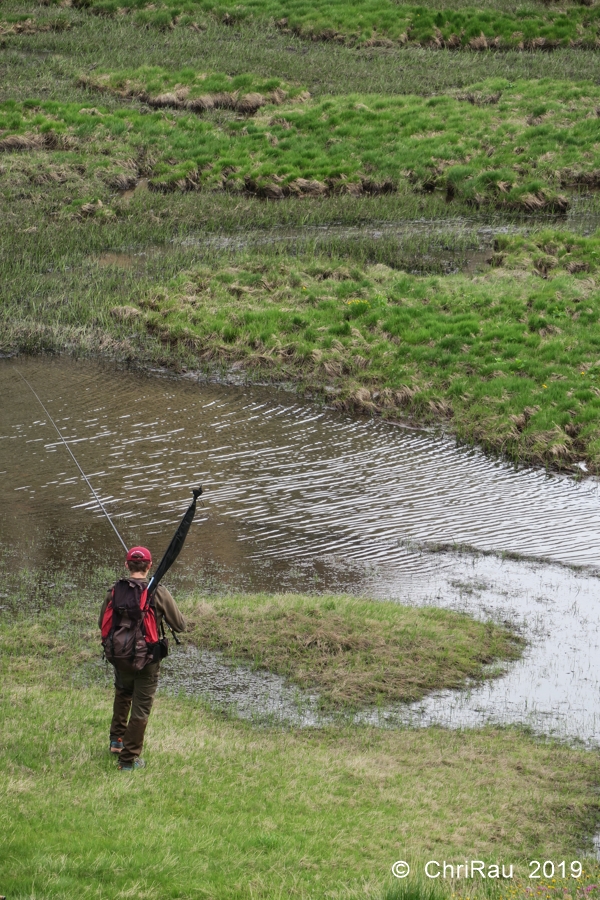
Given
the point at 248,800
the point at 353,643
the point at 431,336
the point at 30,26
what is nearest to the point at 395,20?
the point at 30,26

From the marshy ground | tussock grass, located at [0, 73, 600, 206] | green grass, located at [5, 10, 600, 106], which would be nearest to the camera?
the marshy ground

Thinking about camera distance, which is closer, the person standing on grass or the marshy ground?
the marshy ground

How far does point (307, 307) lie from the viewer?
23.1 meters

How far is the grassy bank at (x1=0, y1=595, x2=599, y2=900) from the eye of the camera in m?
5.97

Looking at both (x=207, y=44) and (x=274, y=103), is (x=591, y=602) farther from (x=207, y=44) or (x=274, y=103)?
(x=207, y=44)

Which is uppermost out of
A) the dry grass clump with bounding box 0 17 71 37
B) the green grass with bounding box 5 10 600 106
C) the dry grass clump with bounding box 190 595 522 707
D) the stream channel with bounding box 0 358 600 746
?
the dry grass clump with bounding box 0 17 71 37

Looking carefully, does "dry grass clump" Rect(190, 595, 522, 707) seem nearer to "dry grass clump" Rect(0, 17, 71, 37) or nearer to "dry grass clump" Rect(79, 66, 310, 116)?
"dry grass clump" Rect(79, 66, 310, 116)


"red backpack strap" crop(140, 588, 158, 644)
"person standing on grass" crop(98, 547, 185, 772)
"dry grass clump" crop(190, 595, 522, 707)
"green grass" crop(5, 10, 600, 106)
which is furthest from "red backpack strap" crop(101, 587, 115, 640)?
"green grass" crop(5, 10, 600, 106)

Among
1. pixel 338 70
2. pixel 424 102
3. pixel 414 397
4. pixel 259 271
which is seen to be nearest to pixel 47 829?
pixel 414 397

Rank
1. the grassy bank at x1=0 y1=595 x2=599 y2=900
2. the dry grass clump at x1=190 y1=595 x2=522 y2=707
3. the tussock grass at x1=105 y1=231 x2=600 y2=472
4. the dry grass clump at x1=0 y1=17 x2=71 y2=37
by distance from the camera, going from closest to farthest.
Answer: the grassy bank at x1=0 y1=595 x2=599 y2=900
the dry grass clump at x1=190 y1=595 x2=522 y2=707
the tussock grass at x1=105 y1=231 x2=600 y2=472
the dry grass clump at x1=0 y1=17 x2=71 y2=37

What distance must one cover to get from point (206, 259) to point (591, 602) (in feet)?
54.7

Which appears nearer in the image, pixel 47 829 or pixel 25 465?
pixel 47 829

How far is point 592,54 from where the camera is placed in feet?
144

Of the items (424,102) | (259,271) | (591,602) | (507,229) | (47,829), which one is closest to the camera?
(47,829)
